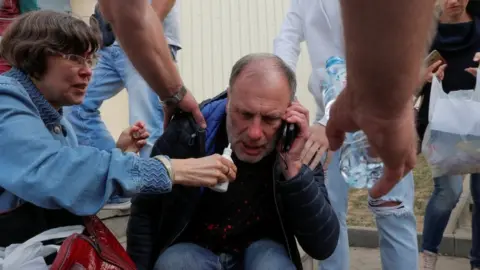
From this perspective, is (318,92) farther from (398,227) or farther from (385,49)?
(385,49)

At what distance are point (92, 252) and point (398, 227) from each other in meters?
1.58

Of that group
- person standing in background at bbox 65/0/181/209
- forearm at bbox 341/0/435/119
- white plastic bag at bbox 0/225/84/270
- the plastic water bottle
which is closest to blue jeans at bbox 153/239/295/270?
white plastic bag at bbox 0/225/84/270

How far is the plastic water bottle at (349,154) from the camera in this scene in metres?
2.99

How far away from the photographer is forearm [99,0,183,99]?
1.93 metres

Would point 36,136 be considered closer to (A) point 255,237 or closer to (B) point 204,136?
(B) point 204,136

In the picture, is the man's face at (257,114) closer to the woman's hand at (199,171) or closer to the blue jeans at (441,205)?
the woman's hand at (199,171)

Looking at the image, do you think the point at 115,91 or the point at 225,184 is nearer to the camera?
the point at 225,184

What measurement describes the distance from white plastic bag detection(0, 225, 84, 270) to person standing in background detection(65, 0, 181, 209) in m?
1.53

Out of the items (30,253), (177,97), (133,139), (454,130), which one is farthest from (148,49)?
(454,130)

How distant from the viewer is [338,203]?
333 centimetres

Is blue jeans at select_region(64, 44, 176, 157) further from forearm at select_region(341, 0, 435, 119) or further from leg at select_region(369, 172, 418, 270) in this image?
forearm at select_region(341, 0, 435, 119)

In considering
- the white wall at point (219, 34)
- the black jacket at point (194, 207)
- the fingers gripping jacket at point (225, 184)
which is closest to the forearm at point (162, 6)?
the black jacket at point (194, 207)

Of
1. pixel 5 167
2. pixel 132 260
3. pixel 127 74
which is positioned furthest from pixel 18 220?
pixel 127 74

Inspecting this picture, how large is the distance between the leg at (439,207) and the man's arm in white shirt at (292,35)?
50.3 inches
